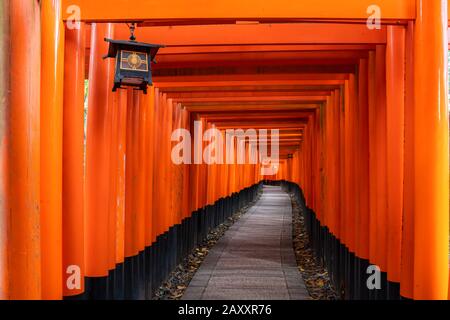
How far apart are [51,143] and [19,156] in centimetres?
63

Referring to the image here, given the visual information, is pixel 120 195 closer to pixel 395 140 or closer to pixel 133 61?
pixel 133 61

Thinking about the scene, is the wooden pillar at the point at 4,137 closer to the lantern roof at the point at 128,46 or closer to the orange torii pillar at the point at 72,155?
the orange torii pillar at the point at 72,155

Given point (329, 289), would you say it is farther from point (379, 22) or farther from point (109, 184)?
point (379, 22)

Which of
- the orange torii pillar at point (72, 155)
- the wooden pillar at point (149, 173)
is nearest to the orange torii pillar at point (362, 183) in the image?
the wooden pillar at point (149, 173)

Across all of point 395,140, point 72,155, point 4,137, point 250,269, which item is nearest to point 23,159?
point 4,137

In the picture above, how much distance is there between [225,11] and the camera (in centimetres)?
451

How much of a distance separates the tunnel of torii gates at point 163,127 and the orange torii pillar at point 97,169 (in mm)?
14

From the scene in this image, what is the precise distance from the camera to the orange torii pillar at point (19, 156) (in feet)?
10.9

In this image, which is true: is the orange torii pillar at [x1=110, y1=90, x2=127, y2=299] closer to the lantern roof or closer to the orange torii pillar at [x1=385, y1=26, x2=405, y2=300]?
the lantern roof

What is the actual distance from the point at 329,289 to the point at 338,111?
122 inches

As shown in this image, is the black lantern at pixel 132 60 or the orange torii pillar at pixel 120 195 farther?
the orange torii pillar at pixel 120 195

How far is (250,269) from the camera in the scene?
433 inches

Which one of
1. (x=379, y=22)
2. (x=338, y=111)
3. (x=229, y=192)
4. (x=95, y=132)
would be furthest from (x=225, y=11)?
(x=229, y=192)

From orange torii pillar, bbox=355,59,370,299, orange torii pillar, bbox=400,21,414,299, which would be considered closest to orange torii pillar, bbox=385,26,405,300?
orange torii pillar, bbox=400,21,414,299
